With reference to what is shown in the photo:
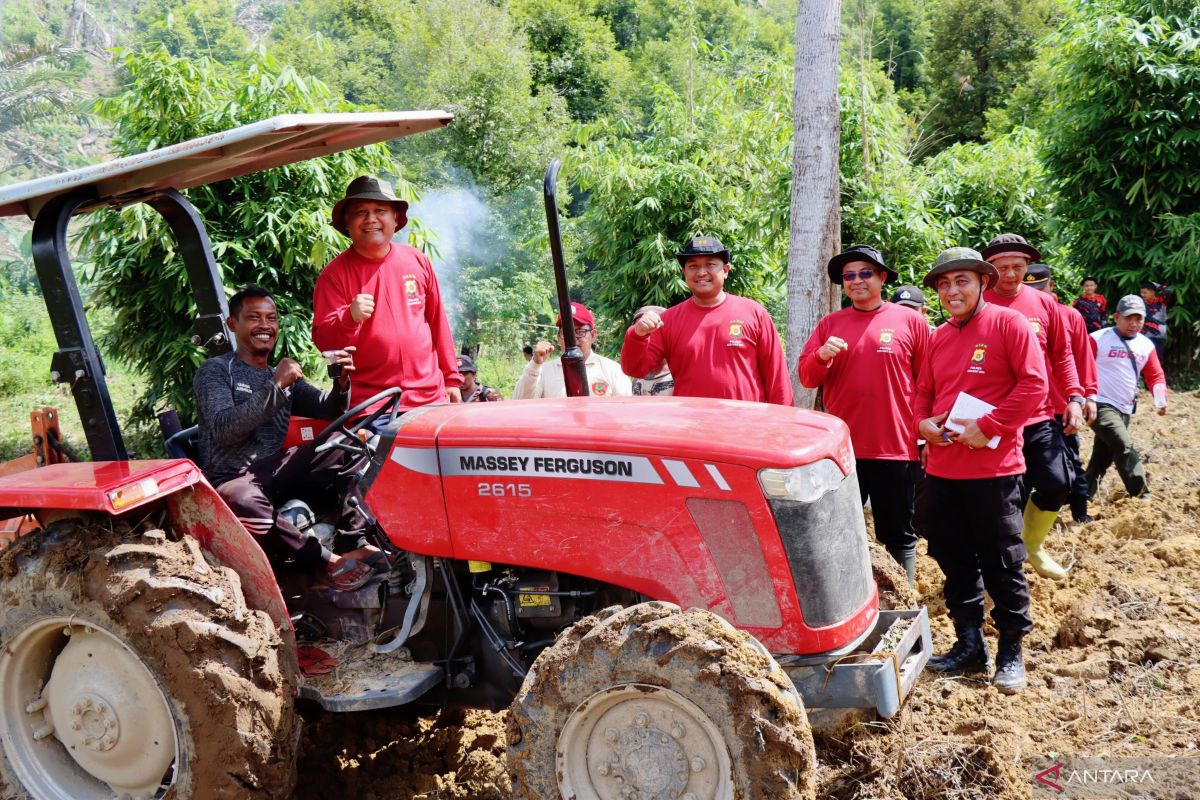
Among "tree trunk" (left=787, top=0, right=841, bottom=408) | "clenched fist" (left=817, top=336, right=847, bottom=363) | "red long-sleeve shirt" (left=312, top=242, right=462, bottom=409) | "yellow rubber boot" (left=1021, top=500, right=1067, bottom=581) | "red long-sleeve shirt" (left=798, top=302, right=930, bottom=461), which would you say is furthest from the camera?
"tree trunk" (left=787, top=0, right=841, bottom=408)

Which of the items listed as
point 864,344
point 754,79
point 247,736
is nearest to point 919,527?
point 864,344

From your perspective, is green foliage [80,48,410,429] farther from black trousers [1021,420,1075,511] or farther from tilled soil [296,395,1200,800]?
black trousers [1021,420,1075,511]

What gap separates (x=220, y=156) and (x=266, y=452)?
119 centimetres

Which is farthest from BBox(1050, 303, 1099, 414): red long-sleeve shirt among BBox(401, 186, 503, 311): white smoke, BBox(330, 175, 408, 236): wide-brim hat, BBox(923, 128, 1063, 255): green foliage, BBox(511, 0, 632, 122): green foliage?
BBox(511, 0, 632, 122): green foliage

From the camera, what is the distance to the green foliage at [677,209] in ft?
36.8

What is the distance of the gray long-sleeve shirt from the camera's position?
3840mm

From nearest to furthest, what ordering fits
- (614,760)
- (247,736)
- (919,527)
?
(614,760)
(247,736)
(919,527)

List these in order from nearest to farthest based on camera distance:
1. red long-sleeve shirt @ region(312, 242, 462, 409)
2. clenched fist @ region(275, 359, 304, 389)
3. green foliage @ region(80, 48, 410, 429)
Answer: clenched fist @ region(275, 359, 304, 389) < red long-sleeve shirt @ region(312, 242, 462, 409) < green foliage @ region(80, 48, 410, 429)

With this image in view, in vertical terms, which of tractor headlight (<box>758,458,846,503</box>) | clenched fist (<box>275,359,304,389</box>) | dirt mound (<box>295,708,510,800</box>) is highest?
clenched fist (<box>275,359,304,389</box>)

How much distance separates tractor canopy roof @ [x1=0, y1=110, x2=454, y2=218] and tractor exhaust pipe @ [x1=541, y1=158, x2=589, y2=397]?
0.57 meters

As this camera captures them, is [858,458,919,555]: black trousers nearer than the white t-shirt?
Yes

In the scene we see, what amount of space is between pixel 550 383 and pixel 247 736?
12.2ft

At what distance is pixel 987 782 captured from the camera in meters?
3.40

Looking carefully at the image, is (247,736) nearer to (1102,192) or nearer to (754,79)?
(754,79)
